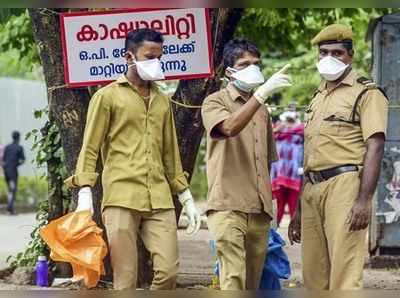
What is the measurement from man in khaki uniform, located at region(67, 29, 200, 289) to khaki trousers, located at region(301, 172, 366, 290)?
2.29 feet

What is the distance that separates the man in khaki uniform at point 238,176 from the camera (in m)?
6.05

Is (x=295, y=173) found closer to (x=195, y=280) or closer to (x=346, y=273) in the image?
(x=195, y=280)

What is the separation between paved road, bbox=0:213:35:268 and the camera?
11.4 metres

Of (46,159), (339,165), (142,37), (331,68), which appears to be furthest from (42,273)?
(331,68)

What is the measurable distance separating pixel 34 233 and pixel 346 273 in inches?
144

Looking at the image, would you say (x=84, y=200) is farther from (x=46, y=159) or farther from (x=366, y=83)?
(x=46, y=159)

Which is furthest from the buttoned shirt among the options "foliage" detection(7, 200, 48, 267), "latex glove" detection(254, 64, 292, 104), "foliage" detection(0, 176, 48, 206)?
"foliage" detection(0, 176, 48, 206)

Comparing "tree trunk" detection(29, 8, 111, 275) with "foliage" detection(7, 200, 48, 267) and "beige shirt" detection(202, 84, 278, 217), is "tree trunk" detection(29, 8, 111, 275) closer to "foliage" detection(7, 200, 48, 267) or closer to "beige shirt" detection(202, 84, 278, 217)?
"foliage" detection(7, 200, 48, 267)

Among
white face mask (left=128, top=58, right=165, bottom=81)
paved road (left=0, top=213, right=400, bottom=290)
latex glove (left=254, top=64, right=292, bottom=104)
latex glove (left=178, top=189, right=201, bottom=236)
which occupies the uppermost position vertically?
white face mask (left=128, top=58, right=165, bottom=81)

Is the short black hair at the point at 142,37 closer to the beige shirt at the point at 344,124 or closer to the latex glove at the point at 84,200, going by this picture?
the latex glove at the point at 84,200

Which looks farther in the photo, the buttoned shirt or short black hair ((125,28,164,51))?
short black hair ((125,28,164,51))

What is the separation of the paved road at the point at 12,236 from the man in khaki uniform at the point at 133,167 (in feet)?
13.5

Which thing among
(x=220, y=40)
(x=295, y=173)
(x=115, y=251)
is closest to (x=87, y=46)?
(x=220, y=40)

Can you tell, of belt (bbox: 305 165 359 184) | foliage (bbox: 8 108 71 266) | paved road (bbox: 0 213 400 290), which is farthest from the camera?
paved road (bbox: 0 213 400 290)
